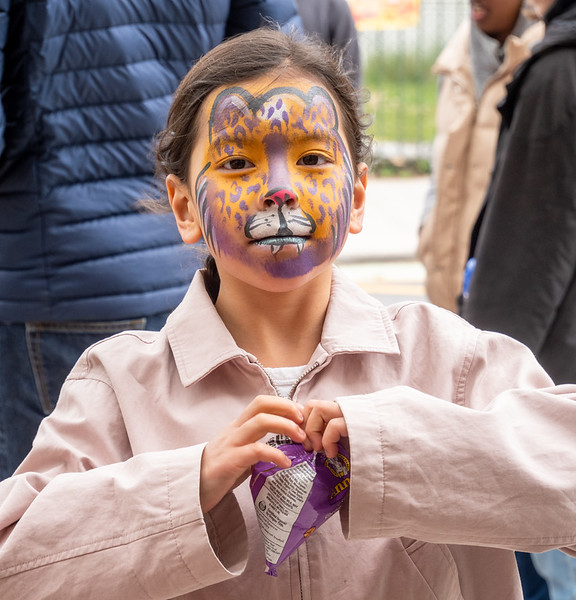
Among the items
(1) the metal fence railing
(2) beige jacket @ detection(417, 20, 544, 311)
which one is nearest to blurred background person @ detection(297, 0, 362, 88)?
(2) beige jacket @ detection(417, 20, 544, 311)

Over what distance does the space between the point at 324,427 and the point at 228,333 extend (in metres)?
0.32

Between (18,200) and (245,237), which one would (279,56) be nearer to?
(245,237)

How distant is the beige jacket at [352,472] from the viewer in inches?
52.3

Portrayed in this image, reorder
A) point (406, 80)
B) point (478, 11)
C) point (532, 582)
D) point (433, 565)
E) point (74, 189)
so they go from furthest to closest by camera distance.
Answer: point (406, 80) < point (478, 11) < point (532, 582) < point (74, 189) < point (433, 565)

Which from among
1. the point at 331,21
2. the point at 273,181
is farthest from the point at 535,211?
the point at 331,21

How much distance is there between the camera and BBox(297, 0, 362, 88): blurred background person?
12.8 feet

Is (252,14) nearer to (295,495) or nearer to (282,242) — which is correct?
(282,242)

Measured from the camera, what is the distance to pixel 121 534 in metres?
1.35

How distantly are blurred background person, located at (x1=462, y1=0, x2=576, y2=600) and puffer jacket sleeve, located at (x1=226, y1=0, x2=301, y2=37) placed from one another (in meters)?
0.69

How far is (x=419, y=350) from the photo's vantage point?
63.1 inches

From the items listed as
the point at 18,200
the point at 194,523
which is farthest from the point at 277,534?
the point at 18,200

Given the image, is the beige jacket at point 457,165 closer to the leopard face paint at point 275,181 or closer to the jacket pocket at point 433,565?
the leopard face paint at point 275,181

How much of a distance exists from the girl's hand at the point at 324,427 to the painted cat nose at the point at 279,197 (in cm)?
35

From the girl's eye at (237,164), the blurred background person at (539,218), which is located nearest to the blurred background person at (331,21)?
the blurred background person at (539,218)
